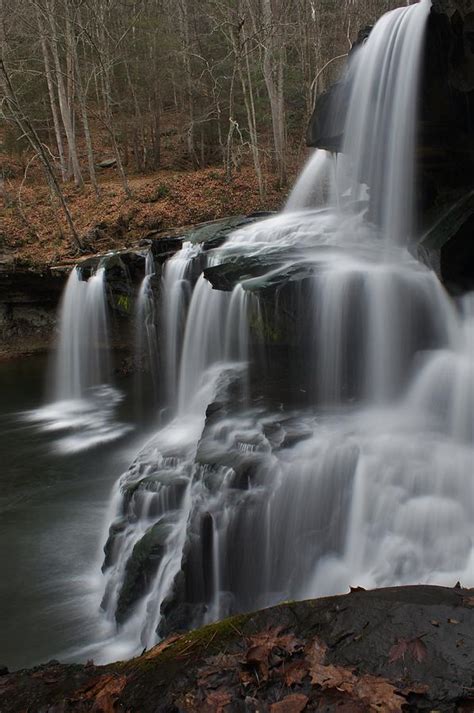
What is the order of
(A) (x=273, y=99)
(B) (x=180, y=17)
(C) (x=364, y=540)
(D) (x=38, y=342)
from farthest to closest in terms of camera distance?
(B) (x=180, y=17) < (A) (x=273, y=99) < (D) (x=38, y=342) < (C) (x=364, y=540)

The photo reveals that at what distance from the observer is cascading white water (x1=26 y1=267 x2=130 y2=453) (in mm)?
11695

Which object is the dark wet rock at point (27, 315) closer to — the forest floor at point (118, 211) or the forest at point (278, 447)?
the forest at point (278, 447)

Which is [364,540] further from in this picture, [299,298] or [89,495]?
[89,495]

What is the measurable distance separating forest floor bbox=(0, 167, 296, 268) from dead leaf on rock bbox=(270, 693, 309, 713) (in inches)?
524

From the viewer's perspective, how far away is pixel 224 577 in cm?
500

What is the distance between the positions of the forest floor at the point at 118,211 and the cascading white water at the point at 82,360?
5.63ft

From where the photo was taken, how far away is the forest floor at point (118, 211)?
14789 mm

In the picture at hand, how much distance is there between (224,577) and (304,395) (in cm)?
291

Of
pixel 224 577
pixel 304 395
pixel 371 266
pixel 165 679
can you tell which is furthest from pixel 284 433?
pixel 165 679

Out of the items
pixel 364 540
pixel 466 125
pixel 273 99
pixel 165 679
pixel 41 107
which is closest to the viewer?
pixel 165 679

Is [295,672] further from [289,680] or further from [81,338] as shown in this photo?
[81,338]

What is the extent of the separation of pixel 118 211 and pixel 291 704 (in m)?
16.3

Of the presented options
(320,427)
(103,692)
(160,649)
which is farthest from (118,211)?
(103,692)

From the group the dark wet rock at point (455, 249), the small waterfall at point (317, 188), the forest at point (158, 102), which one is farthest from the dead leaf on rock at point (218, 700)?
the forest at point (158, 102)
